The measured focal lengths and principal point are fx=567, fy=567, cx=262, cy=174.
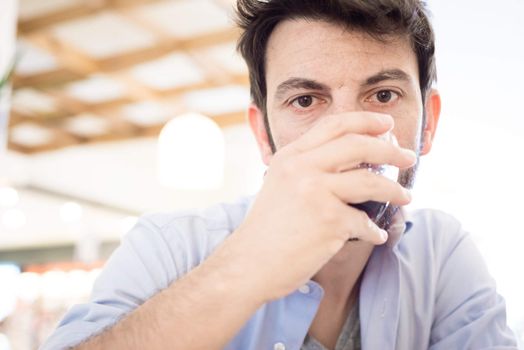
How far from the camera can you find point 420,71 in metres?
1.48

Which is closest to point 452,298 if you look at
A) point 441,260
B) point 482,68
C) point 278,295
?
point 441,260

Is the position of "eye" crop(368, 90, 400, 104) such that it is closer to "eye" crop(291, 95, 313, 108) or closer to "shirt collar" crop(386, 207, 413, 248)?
"eye" crop(291, 95, 313, 108)

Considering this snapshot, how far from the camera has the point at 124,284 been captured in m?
1.28

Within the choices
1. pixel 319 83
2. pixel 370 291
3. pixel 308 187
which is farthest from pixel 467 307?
pixel 308 187

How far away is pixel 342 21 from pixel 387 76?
179 millimetres

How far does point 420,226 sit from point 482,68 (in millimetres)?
1000

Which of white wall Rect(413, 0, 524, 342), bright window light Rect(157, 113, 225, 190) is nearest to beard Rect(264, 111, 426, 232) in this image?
white wall Rect(413, 0, 524, 342)

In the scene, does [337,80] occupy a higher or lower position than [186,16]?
lower

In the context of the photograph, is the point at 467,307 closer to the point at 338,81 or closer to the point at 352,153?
the point at 338,81

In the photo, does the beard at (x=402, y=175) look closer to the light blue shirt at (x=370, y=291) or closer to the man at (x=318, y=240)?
the man at (x=318, y=240)

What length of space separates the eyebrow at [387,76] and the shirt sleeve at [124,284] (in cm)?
63

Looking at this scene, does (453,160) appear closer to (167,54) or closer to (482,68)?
(482,68)

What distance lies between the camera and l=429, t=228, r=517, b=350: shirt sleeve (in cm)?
136

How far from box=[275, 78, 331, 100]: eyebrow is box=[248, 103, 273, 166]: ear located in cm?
19
